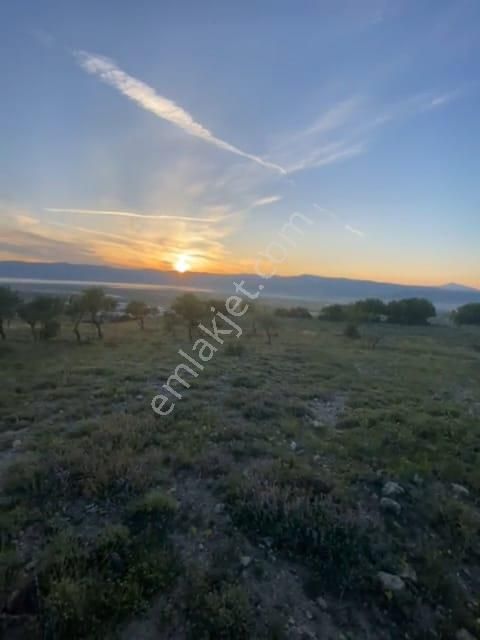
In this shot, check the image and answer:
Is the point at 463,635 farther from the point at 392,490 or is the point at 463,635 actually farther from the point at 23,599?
the point at 23,599

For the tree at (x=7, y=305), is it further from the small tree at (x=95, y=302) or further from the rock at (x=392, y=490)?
the rock at (x=392, y=490)

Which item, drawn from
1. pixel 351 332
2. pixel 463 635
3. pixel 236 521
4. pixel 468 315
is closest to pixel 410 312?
pixel 468 315

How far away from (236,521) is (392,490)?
8.51 feet

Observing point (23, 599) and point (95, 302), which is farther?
point (95, 302)

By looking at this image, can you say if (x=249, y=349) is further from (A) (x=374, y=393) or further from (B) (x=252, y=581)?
(B) (x=252, y=581)

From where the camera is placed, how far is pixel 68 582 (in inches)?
140

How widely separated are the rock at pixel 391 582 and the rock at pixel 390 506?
1.30 meters

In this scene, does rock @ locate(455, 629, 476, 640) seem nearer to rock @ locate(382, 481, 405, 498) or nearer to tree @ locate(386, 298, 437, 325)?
rock @ locate(382, 481, 405, 498)

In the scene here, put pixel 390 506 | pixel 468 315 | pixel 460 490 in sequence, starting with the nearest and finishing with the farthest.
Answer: pixel 390 506
pixel 460 490
pixel 468 315

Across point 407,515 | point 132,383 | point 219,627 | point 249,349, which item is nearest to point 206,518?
point 219,627

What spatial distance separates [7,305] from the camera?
2533 centimetres

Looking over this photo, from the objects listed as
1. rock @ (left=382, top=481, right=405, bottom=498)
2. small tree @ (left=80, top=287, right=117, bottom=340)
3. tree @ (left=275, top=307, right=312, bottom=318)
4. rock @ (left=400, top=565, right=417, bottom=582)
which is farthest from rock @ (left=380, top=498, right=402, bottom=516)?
tree @ (left=275, top=307, right=312, bottom=318)

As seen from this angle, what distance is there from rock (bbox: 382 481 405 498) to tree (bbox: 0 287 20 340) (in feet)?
87.6

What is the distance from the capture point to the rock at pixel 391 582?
395 centimetres
